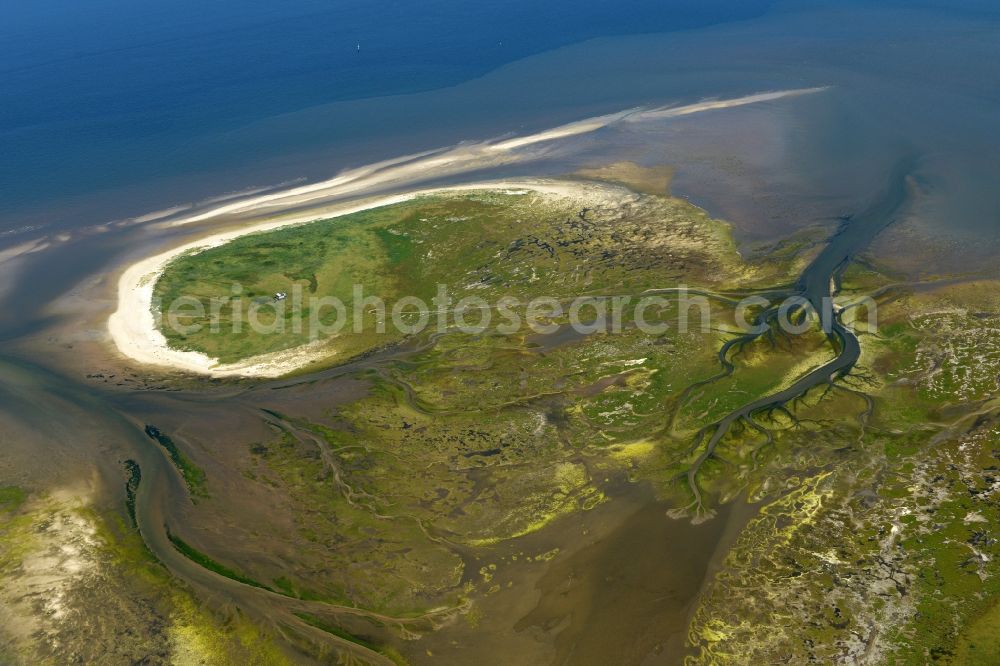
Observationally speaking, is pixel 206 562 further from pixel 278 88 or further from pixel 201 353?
pixel 278 88

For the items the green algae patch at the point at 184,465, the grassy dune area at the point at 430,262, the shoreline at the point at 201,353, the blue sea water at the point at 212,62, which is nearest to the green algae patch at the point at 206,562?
the green algae patch at the point at 184,465

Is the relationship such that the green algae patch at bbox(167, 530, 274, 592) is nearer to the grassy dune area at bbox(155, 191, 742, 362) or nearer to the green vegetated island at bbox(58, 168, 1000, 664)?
the green vegetated island at bbox(58, 168, 1000, 664)

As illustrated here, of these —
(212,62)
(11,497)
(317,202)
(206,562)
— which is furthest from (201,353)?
(212,62)

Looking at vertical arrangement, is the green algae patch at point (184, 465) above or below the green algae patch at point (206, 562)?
above

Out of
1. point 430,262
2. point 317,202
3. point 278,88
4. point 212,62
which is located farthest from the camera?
point 212,62

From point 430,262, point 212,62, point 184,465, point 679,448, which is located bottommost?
point 679,448

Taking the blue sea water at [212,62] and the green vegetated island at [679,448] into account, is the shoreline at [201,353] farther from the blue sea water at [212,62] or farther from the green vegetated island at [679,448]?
the blue sea water at [212,62]

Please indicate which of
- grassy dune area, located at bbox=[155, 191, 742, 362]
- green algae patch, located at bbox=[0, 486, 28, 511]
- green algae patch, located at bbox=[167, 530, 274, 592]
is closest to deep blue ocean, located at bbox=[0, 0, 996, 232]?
grassy dune area, located at bbox=[155, 191, 742, 362]
